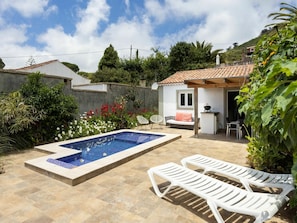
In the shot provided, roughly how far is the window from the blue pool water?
477 cm

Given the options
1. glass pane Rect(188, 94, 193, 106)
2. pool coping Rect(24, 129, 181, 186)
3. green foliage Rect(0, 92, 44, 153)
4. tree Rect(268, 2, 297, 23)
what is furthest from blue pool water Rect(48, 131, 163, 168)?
tree Rect(268, 2, 297, 23)

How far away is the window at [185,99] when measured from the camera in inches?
600

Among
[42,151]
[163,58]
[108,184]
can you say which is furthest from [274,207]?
[163,58]

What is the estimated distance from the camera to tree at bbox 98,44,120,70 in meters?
32.8

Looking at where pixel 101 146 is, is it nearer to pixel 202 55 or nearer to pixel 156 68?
pixel 156 68

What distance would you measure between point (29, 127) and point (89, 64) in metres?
34.7

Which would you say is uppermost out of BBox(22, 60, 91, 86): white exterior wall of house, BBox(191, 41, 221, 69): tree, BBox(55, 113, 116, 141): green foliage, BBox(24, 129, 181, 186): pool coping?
BBox(191, 41, 221, 69): tree

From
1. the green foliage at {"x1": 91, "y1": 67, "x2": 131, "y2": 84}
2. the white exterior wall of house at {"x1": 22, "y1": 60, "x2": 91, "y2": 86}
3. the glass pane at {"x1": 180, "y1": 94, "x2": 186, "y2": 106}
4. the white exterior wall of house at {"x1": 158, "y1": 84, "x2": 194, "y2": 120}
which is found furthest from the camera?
the green foliage at {"x1": 91, "y1": 67, "x2": 131, "y2": 84}

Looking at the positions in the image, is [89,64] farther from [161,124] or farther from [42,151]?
[42,151]

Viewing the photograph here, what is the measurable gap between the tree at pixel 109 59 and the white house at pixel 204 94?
18.1 metres

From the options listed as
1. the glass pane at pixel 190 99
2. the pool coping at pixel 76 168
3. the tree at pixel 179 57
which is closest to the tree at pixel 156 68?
the tree at pixel 179 57

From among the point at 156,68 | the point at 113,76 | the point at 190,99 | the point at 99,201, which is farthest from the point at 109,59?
the point at 99,201

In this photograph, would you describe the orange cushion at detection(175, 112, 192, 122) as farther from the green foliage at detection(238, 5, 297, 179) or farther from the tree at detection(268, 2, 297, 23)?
the tree at detection(268, 2, 297, 23)

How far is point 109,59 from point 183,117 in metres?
22.0
